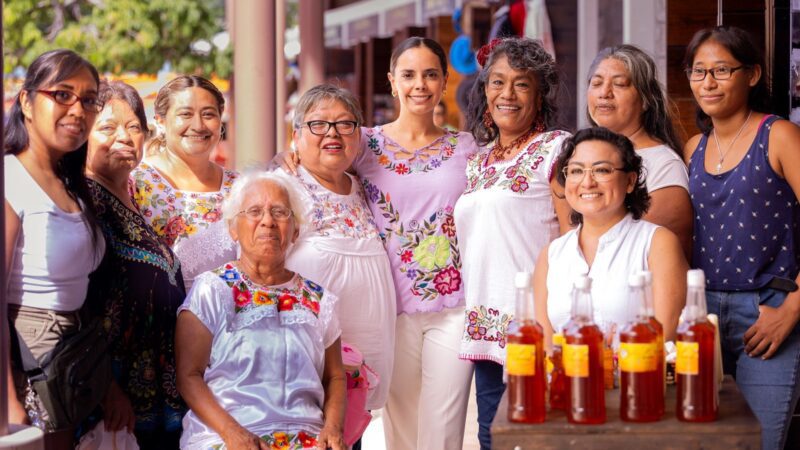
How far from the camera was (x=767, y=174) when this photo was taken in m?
3.61

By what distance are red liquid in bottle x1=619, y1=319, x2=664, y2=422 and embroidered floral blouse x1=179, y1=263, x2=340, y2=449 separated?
3.55 ft

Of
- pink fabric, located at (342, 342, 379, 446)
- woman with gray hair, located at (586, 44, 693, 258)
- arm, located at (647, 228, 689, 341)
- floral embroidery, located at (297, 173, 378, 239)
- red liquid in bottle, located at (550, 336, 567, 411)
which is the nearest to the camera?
red liquid in bottle, located at (550, 336, 567, 411)

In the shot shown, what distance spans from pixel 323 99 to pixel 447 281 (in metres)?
0.80

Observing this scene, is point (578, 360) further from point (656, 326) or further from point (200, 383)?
point (200, 383)

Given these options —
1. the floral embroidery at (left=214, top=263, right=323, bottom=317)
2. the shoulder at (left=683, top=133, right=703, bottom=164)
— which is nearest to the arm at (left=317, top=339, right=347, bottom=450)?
the floral embroidery at (left=214, top=263, right=323, bottom=317)

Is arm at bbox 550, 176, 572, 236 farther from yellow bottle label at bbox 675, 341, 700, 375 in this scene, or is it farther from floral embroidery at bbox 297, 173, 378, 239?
yellow bottle label at bbox 675, 341, 700, 375

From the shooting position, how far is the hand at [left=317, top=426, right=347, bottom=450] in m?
3.48

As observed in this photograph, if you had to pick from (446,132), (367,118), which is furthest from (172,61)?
(446,132)

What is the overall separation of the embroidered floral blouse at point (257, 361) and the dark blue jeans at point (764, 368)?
1.33 m

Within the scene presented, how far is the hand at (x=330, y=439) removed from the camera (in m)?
3.48

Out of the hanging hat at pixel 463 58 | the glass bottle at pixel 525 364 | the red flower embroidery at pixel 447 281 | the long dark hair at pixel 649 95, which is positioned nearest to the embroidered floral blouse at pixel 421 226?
the red flower embroidery at pixel 447 281

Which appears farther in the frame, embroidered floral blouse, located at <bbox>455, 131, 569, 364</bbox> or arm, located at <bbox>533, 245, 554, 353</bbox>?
embroidered floral blouse, located at <bbox>455, 131, 569, 364</bbox>

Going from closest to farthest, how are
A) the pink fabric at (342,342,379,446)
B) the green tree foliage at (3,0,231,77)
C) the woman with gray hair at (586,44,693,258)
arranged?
the pink fabric at (342,342,379,446)
the woman with gray hair at (586,44,693,258)
the green tree foliage at (3,0,231,77)

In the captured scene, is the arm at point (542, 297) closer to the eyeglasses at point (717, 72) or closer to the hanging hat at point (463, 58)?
the eyeglasses at point (717, 72)
